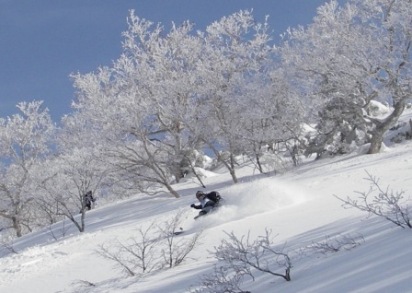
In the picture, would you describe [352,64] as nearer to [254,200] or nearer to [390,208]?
[254,200]

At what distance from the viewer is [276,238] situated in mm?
11523

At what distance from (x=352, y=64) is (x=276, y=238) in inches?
604

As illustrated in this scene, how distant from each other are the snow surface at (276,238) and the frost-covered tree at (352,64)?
8.37 ft

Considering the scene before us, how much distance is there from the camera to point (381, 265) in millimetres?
5254

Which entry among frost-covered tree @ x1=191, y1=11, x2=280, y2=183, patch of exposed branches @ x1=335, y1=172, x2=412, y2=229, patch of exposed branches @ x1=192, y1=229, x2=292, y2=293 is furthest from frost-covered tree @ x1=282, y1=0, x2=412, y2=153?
patch of exposed branches @ x1=192, y1=229, x2=292, y2=293

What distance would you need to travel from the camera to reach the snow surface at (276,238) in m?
5.68

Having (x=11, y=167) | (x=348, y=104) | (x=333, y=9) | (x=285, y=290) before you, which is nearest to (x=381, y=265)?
(x=285, y=290)

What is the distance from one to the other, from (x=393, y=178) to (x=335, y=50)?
11500 mm

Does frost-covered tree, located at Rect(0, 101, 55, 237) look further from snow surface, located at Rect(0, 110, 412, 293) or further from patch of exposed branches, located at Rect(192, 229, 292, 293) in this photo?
patch of exposed branches, located at Rect(192, 229, 292, 293)

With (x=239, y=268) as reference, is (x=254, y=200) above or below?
above

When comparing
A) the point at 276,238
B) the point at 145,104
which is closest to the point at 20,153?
the point at 145,104

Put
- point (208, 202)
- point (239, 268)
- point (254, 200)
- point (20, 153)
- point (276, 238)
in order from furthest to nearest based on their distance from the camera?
point (20, 153), point (208, 202), point (254, 200), point (276, 238), point (239, 268)

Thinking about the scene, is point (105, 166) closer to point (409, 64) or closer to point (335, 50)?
point (335, 50)

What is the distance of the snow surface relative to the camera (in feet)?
18.6
